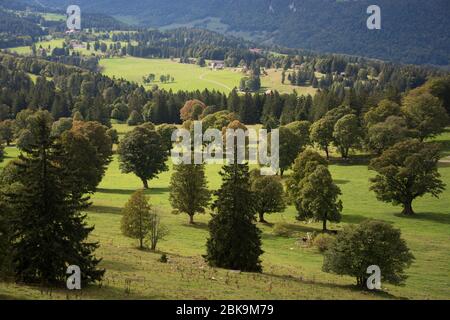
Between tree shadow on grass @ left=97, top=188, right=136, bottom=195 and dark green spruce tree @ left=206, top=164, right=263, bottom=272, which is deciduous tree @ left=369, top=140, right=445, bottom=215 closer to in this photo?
dark green spruce tree @ left=206, top=164, right=263, bottom=272

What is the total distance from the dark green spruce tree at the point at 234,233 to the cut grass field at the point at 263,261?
5.05ft

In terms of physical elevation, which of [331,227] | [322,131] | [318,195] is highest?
[322,131]

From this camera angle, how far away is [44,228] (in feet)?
107

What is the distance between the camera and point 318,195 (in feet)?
208

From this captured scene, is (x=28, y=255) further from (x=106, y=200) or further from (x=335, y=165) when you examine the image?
(x=335, y=165)

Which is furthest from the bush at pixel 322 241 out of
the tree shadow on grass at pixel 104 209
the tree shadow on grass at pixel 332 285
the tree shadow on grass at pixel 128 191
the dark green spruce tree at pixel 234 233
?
the tree shadow on grass at pixel 128 191

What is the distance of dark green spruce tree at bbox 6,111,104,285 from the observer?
107ft

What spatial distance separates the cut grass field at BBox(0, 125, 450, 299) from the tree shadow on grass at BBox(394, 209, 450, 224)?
122mm

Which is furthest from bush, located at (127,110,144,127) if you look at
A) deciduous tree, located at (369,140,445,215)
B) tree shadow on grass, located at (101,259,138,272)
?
tree shadow on grass, located at (101,259,138,272)

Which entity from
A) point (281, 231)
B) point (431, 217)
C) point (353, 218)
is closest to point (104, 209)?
point (281, 231)

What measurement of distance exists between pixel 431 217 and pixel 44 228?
5186cm
